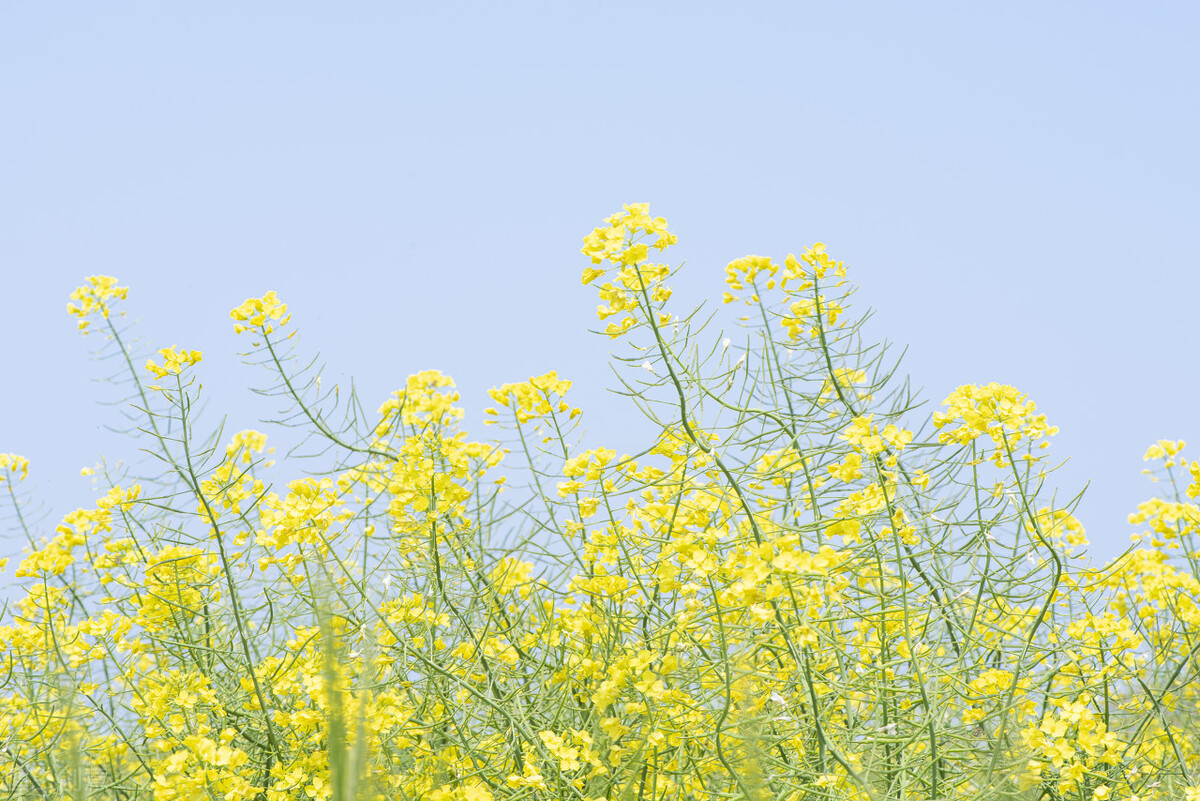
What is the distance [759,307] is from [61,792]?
224cm

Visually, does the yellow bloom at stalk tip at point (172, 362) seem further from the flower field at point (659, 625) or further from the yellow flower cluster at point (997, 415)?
the yellow flower cluster at point (997, 415)

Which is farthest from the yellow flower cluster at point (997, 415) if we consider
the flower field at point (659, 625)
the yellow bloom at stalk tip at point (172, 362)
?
the yellow bloom at stalk tip at point (172, 362)

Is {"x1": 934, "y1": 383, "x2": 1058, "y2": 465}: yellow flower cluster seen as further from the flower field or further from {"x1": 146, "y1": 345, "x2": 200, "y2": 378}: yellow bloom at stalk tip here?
{"x1": 146, "y1": 345, "x2": 200, "y2": 378}: yellow bloom at stalk tip

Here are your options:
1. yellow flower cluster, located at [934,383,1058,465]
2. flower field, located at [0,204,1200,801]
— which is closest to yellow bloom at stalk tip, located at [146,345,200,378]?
flower field, located at [0,204,1200,801]

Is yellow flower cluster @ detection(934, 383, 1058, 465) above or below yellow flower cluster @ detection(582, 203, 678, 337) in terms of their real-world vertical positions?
below

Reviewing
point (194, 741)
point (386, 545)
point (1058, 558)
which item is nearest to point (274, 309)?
point (386, 545)

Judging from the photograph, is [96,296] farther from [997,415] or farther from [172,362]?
[997,415]

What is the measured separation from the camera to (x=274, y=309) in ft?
9.53

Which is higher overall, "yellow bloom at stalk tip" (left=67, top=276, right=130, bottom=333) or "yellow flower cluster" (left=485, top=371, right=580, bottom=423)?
"yellow bloom at stalk tip" (left=67, top=276, right=130, bottom=333)

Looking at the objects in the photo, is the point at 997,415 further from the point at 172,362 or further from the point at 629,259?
the point at 172,362

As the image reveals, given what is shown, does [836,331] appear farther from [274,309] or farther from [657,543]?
[274,309]

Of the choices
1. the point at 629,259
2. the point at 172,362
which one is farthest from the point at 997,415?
the point at 172,362

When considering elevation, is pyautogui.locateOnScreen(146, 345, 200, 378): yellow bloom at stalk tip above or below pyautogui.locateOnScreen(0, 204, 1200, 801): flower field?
above

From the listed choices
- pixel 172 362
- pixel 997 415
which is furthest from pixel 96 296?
pixel 997 415
